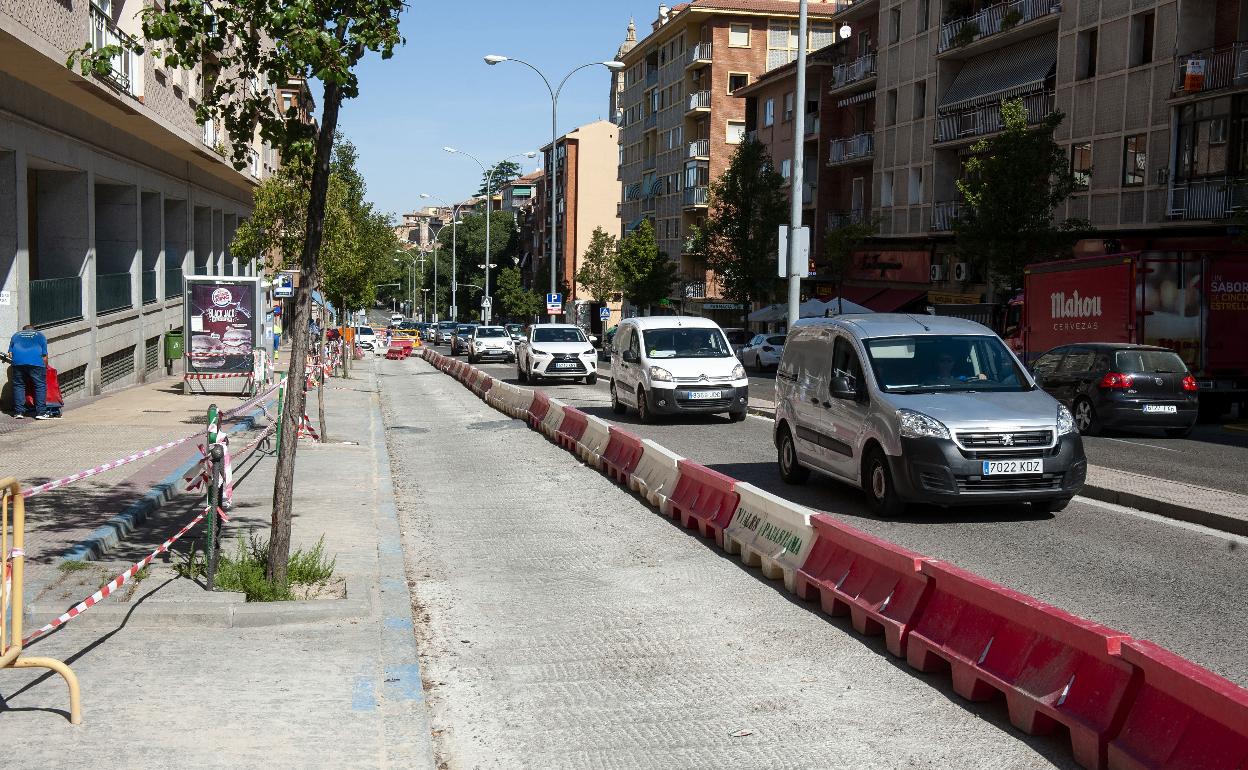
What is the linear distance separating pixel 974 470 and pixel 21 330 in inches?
626

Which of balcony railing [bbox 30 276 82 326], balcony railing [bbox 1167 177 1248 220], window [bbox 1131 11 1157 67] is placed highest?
window [bbox 1131 11 1157 67]

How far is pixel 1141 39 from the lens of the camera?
119ft

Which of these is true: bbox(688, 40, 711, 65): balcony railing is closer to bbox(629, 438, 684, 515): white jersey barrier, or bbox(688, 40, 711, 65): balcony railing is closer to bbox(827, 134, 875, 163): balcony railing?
bbox(827, 134, 875, 163): balcony railing

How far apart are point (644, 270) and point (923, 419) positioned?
6593cm

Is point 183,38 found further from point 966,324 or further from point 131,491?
point 966,324

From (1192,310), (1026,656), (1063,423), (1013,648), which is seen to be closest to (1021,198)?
(1192,310)

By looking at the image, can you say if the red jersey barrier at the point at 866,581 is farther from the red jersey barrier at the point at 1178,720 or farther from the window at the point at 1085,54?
the window at the point at 1085,54

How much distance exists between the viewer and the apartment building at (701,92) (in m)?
77.0

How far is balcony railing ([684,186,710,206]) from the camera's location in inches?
3041

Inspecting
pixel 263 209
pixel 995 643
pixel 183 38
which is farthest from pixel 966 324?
pixel 263 209

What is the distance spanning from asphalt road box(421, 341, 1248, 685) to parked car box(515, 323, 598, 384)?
20151mm

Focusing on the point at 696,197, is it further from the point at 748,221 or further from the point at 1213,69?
the point at 1213,69

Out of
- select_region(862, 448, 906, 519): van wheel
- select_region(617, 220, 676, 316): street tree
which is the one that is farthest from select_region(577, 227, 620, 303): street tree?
select_region(862, 448, 906, 519): van wheel

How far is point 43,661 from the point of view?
5.47 m
